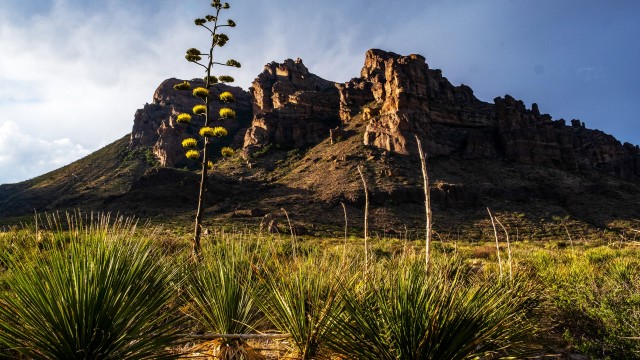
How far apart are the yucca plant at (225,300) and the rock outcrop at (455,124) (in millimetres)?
57900

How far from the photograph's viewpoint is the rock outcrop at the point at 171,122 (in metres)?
94.4

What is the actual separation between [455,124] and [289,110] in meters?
38.9

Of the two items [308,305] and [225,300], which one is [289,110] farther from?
[308,305]

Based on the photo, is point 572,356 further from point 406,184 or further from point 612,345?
point 406,184

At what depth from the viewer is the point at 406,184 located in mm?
54250

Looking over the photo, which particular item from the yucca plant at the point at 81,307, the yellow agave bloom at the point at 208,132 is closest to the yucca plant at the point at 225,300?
the yucca plant at the point at 81,307

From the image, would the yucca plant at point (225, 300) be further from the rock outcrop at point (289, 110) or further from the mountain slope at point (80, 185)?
the rock outcrop at point (289, 110)

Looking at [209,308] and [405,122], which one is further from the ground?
[405,122]

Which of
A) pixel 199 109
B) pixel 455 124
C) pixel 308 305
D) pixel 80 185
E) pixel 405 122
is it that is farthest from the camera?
pixel 455 124

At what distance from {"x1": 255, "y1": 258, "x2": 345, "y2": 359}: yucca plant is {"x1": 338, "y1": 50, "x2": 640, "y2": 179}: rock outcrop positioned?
191 feet

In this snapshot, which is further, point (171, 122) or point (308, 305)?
point (171, 122)

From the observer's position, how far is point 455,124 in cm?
7569

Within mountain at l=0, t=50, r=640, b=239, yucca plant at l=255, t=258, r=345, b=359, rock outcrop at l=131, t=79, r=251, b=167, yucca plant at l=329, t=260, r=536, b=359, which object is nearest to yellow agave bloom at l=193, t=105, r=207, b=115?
yucca plant at l=255, t=258, r=345, b=359

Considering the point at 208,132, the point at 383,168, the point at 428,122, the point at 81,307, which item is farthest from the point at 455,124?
the point at 81,307
